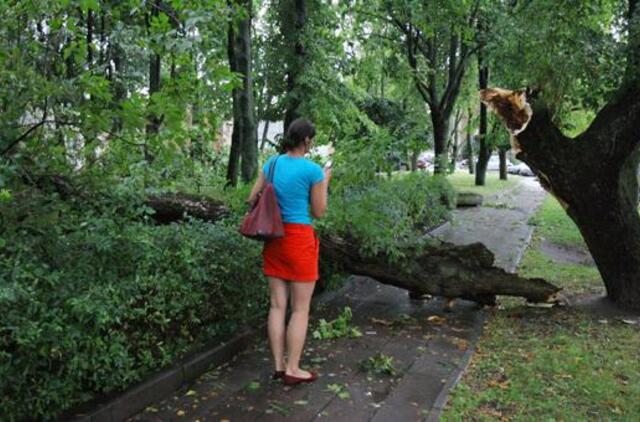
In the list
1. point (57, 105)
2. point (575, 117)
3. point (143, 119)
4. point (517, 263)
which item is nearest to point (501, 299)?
point (517, 263)

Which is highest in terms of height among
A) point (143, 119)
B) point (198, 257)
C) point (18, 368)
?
point (143, 119)

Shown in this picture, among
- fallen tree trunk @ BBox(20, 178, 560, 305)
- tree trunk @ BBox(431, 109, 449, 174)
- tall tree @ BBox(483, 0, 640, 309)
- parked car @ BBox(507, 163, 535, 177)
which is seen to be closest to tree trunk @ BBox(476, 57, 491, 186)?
tree trunk @ BBox(431, 109, 449, 174)

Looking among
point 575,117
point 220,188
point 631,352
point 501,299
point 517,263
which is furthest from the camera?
point 575,117

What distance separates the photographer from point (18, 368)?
10.4 feet

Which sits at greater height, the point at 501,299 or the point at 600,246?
the point at 600,246

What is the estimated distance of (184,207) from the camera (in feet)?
24.4

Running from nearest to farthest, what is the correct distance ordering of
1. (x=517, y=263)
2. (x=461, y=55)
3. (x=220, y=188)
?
1. (x=220, y=188)
2. (x=517, y=263)
3. (x=461, y=55)

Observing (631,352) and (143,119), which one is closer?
(143,119)

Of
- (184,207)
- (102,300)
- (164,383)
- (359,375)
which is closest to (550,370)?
(359,375)

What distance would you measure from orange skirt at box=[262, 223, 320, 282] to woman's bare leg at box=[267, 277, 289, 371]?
0.09 m

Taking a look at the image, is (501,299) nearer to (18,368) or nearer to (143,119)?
(143,119)

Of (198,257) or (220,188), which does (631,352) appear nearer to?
(198,257)

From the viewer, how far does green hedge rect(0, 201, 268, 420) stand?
10.5 feet

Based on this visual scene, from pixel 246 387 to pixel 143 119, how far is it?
6.84 ft
